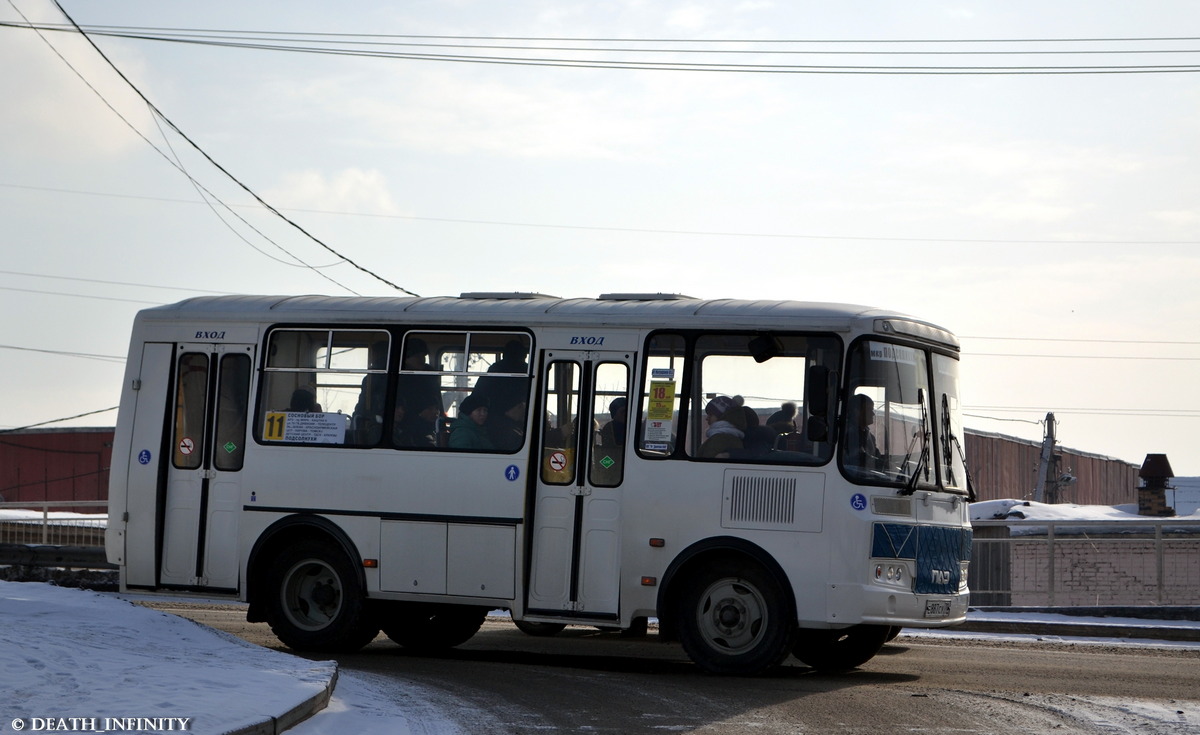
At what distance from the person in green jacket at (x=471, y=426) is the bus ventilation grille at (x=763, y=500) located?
2283 mm

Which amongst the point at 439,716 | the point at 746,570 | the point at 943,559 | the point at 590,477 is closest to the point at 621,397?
the point at 590,477

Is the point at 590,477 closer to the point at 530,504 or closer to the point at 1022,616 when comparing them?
the point at 530,504

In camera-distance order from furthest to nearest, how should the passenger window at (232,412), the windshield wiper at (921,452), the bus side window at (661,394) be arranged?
the passenger window at (232,412) → the bus side window at (661,394) → the windshield wiper at (921,452)

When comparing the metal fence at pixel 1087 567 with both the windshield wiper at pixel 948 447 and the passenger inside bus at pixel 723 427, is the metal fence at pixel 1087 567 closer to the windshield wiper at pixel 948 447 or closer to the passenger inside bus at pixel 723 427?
the windshield wiper at pixel 948 447

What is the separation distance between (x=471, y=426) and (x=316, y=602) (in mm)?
2294

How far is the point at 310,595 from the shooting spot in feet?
44.5

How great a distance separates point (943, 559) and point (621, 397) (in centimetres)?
302

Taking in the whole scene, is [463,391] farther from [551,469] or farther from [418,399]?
[551,469]

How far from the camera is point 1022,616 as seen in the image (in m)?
18.4

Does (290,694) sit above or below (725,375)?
below

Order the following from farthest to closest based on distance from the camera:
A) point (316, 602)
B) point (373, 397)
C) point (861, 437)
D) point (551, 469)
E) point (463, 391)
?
point (316, 602) < point (373, 397) < point (463, 391) < point (551, 469) < point (861, 437)

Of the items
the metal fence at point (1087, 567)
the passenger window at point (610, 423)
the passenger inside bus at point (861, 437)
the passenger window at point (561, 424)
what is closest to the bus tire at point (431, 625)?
the passenger window at point (561, 424)

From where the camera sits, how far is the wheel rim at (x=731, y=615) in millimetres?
11891

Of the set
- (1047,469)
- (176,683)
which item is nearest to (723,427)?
(176,683)
